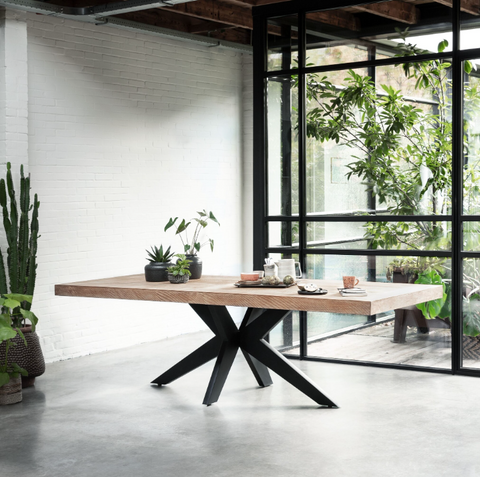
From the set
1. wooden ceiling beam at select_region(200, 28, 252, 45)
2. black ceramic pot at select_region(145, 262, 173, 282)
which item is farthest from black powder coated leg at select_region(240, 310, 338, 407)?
wooden ceiling beam at select_region(200, 28, 252, 45)

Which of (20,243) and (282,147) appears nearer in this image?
(20,243)

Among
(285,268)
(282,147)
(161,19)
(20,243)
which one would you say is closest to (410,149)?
(282,147)

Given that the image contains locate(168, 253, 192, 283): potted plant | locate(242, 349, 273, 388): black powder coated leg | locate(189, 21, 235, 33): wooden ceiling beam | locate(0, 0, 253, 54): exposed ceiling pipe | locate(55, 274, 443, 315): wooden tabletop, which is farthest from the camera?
locate(189, 21, 235, 33): wooden ceiling beam

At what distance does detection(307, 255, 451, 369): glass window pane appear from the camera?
5.74 metres

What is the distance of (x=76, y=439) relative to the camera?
13.9 feet

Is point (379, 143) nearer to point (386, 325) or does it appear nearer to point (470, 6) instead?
point (470, 6)

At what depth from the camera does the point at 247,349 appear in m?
5.07

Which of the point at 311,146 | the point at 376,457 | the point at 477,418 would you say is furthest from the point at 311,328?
the point at 376,457

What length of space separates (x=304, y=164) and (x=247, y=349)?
1.83 m

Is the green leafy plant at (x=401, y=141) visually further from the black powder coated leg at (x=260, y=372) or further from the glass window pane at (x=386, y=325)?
the black powder coated leg at (x=260, y=372)

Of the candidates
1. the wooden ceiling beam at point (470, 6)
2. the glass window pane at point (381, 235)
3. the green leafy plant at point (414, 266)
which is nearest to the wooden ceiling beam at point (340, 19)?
the wooden ceiling beam at point (470, 6)

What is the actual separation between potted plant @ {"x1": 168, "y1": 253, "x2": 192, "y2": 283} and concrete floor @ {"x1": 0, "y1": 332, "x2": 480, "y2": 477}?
2.66 ft

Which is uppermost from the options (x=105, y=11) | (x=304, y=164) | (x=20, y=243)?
(x=105, y=11)

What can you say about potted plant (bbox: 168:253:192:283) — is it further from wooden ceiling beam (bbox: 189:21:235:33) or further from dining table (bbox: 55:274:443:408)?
wooden ceiling beam (bbox: 189:21:235:33)
